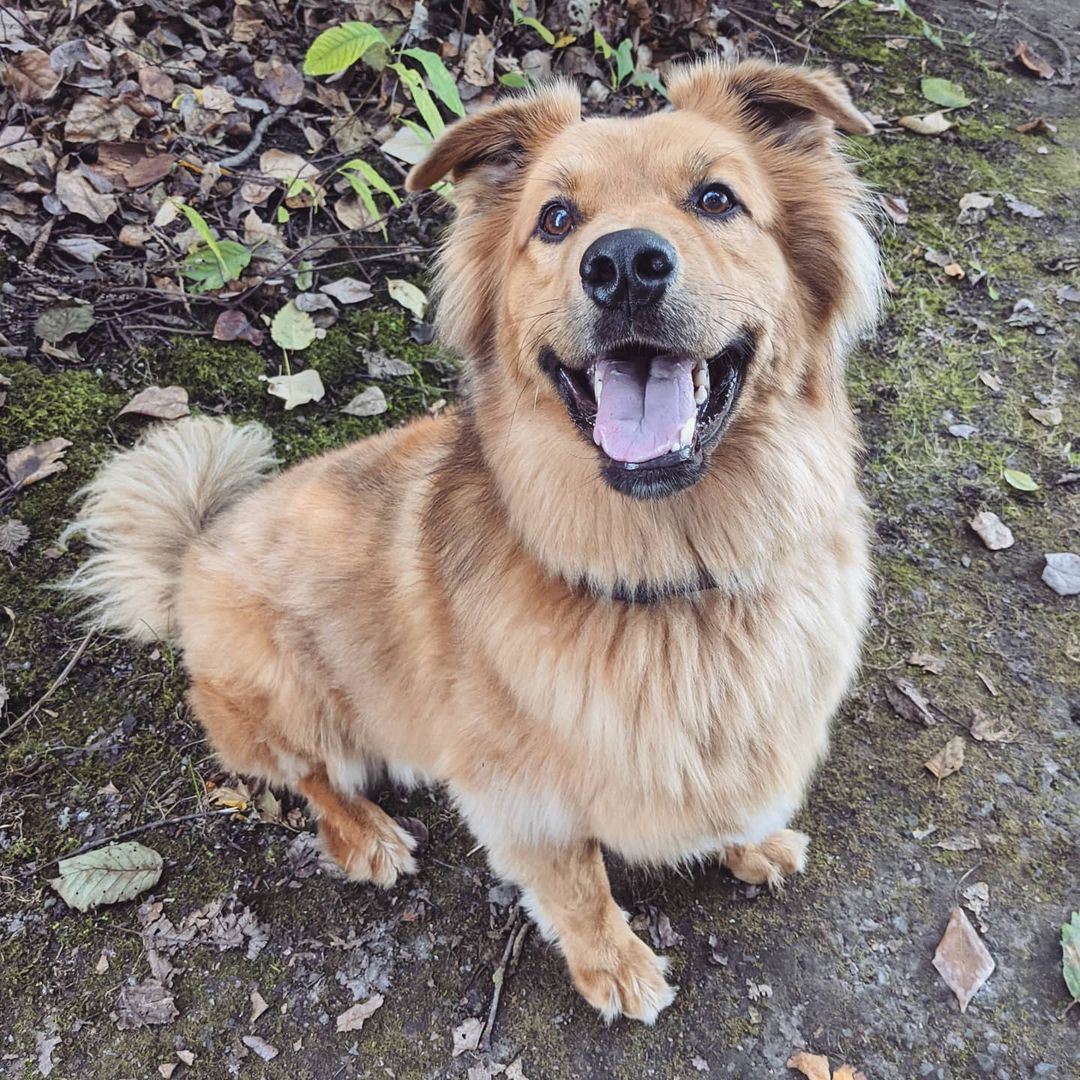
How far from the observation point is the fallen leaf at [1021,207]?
5020mm

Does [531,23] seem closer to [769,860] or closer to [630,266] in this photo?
[630,266]

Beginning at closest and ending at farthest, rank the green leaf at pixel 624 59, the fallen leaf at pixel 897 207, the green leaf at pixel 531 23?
the green leaf at pixel 531 23, the green leaf at pixel 624 59, the fallen leaf at pixel 897 207

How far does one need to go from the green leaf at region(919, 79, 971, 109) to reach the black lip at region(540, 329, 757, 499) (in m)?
4.99

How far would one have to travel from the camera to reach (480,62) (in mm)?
4840

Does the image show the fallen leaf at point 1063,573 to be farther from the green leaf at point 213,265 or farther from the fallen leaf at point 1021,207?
the green leaf at point 213,265

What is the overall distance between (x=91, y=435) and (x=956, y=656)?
384 cm

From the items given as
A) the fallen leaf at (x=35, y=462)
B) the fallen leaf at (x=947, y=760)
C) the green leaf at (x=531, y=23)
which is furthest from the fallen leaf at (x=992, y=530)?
the fallen leaf at (x=35, y=462)

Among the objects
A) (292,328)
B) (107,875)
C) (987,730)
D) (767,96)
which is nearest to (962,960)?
(987,730)

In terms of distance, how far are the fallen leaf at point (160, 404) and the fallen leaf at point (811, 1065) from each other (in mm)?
3505

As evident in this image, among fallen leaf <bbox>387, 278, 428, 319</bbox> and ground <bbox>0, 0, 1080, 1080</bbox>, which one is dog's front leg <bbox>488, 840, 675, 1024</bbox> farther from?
fallen leaf <bbox>387, 278, 428, 319</bbox>

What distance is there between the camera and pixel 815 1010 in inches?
98.3

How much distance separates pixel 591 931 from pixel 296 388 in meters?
2.77

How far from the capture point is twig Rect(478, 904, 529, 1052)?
99.5 inches

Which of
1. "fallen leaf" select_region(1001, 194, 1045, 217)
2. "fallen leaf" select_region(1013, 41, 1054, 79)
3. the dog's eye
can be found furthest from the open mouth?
"fallen leaf" select_region(1013, 41, 1054, 79)
